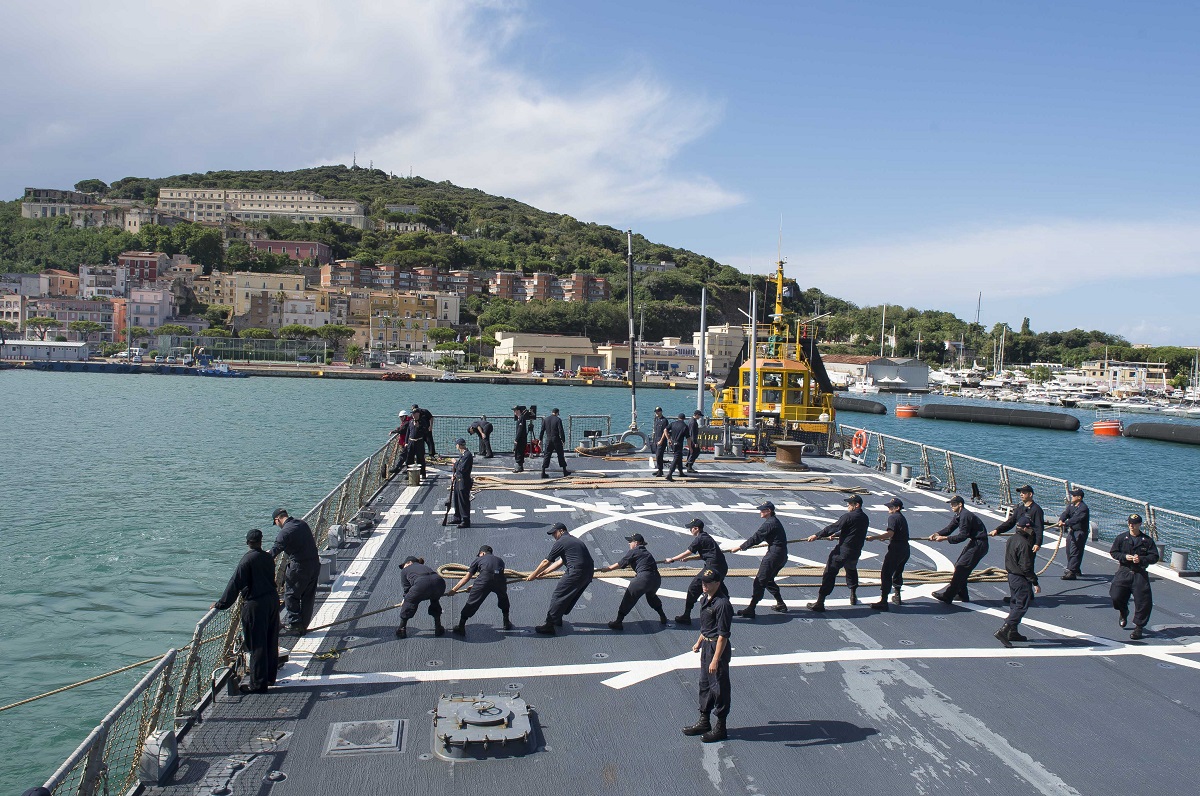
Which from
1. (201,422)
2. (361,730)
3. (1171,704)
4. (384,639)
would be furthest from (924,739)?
(201,422)

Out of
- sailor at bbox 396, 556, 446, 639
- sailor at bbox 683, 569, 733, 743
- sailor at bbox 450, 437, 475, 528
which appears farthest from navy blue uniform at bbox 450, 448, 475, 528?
sailor at bbox 683, 569, 733, 743

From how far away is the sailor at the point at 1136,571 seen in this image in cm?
1012

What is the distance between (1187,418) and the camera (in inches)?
4365

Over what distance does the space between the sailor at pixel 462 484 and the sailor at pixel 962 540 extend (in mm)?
7669

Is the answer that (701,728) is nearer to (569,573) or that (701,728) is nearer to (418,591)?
(569,573)

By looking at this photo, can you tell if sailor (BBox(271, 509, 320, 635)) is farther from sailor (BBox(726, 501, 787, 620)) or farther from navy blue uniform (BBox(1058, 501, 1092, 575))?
navy blue uniform (BBox(1058, 501, 1092, 575))

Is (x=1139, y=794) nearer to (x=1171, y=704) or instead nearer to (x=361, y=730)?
(x=1171, y=704)

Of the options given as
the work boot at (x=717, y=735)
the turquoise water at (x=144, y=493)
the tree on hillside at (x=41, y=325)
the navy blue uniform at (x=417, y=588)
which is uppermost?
the tree on hillside at (x=41, y=325)

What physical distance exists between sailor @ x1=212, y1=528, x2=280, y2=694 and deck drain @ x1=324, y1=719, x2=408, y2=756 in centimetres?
111

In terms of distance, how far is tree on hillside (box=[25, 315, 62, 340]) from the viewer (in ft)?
459

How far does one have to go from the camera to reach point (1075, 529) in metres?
13.0

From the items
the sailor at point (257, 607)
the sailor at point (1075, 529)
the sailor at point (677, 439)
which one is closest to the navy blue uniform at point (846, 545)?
the sailor at point (1075, 529)

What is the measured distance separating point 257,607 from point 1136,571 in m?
10.1

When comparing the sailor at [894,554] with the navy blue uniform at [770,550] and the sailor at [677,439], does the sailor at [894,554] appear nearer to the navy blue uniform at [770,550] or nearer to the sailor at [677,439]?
the navy blue uniform at [770,550]
